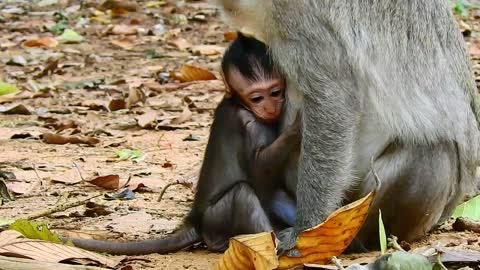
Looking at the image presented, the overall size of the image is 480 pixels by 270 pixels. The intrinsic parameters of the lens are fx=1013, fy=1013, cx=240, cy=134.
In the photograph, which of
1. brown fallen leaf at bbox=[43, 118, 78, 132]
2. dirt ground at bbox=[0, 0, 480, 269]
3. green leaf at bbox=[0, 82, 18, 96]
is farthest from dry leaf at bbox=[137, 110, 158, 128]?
green leaf at bbox=[0, 82, 18, 96]

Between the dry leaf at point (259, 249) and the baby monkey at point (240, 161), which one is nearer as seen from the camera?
the dry leaf at point (259, 249)

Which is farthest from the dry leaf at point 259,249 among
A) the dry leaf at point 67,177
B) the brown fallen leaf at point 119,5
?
the brown fallen leaf at point 119,5

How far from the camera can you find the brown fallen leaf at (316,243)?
355 centimetres

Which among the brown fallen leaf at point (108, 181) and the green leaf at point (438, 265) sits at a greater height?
the green leaf at point (438, 265)

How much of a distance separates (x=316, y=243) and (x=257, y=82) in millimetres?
905

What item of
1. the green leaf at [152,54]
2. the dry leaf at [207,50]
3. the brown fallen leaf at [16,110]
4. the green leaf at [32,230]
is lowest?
→ the green leaf at [152,54]

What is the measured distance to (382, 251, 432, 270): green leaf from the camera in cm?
329

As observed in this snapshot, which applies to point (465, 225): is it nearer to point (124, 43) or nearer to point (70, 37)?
point (124, 43)

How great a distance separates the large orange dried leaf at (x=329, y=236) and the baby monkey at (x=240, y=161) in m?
0.49

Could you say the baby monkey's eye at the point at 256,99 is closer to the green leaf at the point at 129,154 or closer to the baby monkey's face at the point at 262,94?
the baby monkey's face at the point at 262,94

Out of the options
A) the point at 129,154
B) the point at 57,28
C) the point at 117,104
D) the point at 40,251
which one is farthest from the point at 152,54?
the point at 40,251

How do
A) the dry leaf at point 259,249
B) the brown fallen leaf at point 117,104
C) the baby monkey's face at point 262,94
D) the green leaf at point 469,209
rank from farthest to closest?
the brown fallen leaf at point 117,104, the green leaf at point 469,209, the baby monkey's face at point 262,94, the dry leaf at point 259,249

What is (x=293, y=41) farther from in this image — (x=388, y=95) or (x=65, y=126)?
(x=65, y=126)

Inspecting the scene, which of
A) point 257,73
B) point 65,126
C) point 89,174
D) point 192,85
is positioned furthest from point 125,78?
point 257,73
